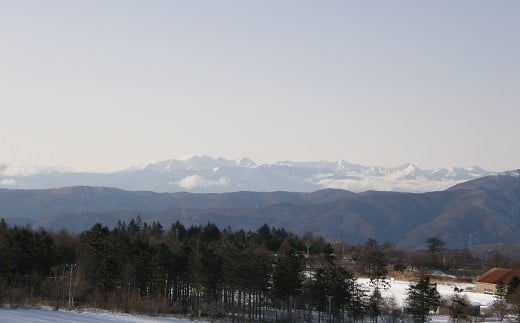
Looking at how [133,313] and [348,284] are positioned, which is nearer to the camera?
[133,313]

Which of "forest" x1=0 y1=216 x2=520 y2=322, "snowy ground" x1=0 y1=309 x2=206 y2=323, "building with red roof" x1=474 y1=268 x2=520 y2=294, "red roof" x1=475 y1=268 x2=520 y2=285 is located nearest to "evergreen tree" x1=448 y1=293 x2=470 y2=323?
"forest" x1=0 y1=216 x2=520 y2=322

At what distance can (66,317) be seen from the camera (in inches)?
2000

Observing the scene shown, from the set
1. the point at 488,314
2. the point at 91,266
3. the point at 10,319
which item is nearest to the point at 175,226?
the point at 91,266

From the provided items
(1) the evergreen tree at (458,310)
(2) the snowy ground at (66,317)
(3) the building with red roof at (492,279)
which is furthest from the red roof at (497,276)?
(2) the snowy ground at (66,317)

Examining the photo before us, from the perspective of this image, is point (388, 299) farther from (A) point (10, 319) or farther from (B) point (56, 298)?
(A) point (10, 319)

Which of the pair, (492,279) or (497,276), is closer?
(492,279)

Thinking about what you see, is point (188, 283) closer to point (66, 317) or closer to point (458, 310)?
point (66, 317)

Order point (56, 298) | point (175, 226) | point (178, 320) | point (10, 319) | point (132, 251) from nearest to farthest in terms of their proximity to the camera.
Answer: point (10, 319), point (178, 320), point (56, 298), point (132, 251), point (175, 226)

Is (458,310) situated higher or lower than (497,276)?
lower

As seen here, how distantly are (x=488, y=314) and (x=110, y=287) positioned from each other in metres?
34.9

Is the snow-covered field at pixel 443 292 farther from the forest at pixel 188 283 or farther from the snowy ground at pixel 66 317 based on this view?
the snowy ground at pixel 66 317

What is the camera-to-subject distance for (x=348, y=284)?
216 ft

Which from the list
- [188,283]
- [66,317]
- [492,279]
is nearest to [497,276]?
[492,279]

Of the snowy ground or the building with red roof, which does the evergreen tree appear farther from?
the snowy ground
